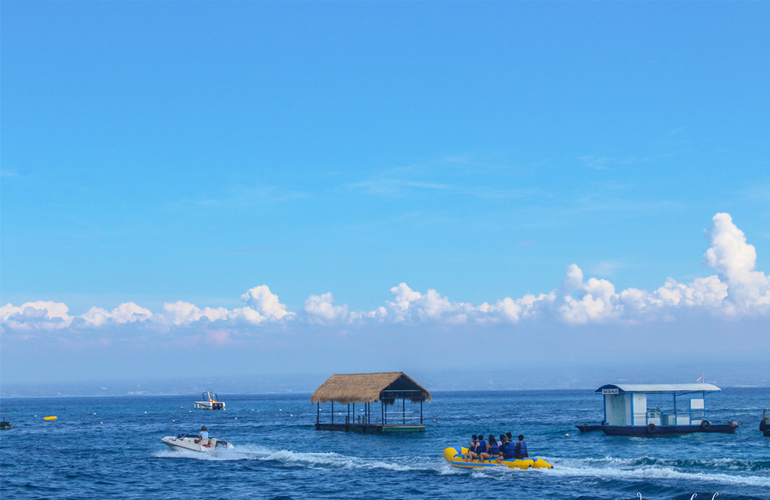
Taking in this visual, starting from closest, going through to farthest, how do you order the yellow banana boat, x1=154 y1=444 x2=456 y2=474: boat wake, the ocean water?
the ocean water < the yellow banana boat < x1=154 y1=444 x2=456 y2=474: boat wake

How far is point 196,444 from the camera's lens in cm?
4881

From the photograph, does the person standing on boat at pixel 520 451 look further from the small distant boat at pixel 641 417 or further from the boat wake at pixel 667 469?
the small distant boat at pixel 641 417

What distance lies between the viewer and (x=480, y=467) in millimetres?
38781

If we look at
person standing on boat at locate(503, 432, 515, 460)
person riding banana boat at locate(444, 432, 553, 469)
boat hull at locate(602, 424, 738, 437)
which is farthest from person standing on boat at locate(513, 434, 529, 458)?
boat hull at locate(602, 424, 738, 437)

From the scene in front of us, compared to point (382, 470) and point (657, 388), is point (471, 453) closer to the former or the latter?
point (382, 470)

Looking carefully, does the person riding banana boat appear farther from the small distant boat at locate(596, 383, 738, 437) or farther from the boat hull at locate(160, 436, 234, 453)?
the small distant boat at locate(596, 383, 738, 437)

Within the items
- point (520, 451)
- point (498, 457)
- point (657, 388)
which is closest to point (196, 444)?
point (498, 457)

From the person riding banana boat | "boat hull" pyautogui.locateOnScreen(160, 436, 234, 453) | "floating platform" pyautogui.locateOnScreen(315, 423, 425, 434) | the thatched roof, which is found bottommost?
"floating platform" pyautogui.locateOnScreen(315, 423, 425, 434)

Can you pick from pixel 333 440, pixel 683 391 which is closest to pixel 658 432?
pixel 683 391

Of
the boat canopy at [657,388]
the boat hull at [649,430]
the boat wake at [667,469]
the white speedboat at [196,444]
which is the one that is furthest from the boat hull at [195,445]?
the boat canopy at [657,388]

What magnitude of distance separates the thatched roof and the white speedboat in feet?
41.3

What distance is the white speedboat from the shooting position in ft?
159

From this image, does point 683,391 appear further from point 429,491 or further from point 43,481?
point 43,481

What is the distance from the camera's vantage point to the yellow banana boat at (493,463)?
124ft
